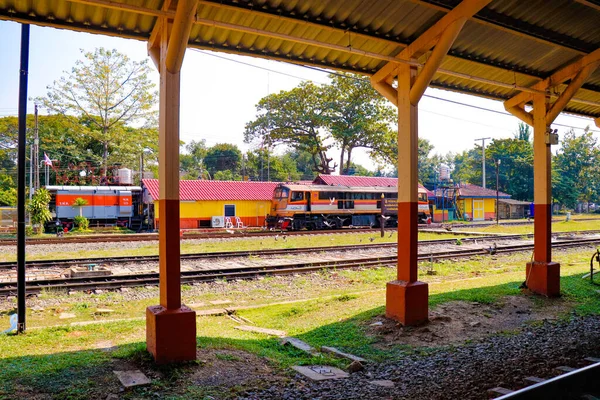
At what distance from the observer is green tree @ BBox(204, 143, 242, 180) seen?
67.1 m

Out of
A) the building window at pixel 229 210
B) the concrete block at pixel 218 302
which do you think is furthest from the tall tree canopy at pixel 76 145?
the concrete block at pixel 218 302

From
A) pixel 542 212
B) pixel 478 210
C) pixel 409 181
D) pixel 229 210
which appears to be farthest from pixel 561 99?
pixel 478 210

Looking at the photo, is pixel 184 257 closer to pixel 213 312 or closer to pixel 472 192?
pixel 213 312

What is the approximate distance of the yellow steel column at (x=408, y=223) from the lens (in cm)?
715

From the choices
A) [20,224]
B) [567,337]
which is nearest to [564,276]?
[567,337]

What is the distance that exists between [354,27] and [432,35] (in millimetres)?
1168

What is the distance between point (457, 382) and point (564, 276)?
809 cm

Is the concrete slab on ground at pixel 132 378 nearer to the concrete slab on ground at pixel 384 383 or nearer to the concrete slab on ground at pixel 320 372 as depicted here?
the concrete slab on ground at pixel 320 372

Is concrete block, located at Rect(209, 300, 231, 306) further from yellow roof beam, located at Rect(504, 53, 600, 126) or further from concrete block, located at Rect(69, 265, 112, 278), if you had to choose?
yellow roof beam, located at Rect(504, 53, 600, 126)

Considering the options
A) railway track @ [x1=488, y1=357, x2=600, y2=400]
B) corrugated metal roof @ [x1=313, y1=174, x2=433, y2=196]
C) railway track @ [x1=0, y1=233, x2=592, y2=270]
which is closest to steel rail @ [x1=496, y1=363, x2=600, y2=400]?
railway track @ [x1=488, y1=357, x2=600, y2=400]

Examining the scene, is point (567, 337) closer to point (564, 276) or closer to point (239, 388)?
point (239, 388)

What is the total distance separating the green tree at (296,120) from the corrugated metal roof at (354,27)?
30438 millimetres

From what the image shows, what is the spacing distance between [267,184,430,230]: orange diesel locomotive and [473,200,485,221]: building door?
12.9m

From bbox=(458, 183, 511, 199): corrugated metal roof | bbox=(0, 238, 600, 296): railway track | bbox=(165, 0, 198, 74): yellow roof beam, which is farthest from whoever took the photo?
bbox=(458, 183, 511, 199): corrugated metal roof
